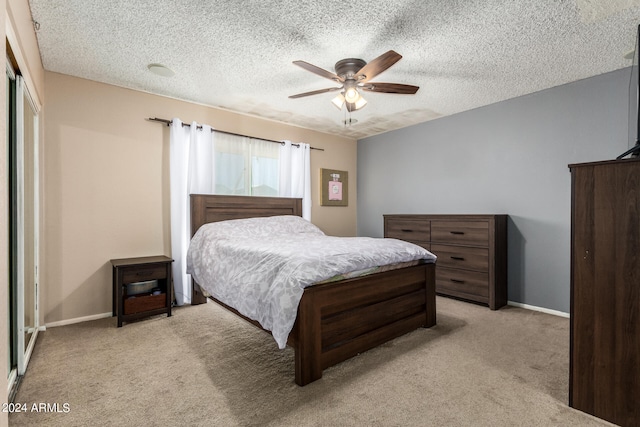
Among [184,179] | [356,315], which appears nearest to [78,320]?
[184,179]

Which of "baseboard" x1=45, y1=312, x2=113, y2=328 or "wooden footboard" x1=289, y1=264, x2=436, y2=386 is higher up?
"wooden footboard" x1=289, y1=264, x2=436, y2=386

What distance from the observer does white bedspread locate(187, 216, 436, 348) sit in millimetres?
1860

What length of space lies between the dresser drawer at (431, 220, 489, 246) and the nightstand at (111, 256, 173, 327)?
3.14m

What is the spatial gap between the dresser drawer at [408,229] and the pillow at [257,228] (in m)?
1.14

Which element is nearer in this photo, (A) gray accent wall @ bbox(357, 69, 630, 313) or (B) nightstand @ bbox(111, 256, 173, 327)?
(B) nightstand @ bbox(111, 256, 173, 327)

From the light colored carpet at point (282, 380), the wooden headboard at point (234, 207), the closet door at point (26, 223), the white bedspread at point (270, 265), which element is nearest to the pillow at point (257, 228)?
the white bedspread at point (270, 265)

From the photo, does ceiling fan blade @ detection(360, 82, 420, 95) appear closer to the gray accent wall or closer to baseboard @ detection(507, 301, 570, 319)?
the gray accent wall

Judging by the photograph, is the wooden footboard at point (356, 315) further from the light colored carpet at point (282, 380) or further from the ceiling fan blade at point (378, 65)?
the ceiling fan blade at point (378, 65)

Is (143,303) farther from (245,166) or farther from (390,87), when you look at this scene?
(390,87)

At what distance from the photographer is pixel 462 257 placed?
355cm

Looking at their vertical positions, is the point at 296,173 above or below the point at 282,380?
above

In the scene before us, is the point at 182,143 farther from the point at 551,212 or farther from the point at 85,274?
the point at 551,212

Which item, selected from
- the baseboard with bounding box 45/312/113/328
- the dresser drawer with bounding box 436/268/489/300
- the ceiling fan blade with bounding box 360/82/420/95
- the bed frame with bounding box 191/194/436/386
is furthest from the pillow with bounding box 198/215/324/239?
the ceiling fan blade with bounding box 360/82/420/95

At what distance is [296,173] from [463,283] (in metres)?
2.71
